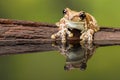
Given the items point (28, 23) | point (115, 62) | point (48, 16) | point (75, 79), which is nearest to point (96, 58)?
point (115, 62)

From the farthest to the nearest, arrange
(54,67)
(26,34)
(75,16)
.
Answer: (75,16)
(26,34)
(54,67)

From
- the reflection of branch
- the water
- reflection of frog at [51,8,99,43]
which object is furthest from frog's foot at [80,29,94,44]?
the water

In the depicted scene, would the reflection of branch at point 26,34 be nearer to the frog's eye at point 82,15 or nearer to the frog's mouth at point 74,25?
the frog's mouth at point 74,25

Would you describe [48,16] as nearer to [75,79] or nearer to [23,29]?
[23,29]

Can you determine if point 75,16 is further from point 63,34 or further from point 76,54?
point 76,54

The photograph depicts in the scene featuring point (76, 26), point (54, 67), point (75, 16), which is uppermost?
point (75, 16)

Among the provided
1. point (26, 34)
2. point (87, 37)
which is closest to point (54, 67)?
point (26, 34)

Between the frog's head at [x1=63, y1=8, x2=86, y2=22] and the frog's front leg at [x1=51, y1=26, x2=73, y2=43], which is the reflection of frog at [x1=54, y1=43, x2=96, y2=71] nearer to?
the frog's front leg at [x1=51, y1=26, x2=73, y2=43]

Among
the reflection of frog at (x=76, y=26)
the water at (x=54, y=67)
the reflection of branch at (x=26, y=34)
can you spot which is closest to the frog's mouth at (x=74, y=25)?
the reflection of frog at (x=76, y=26)
